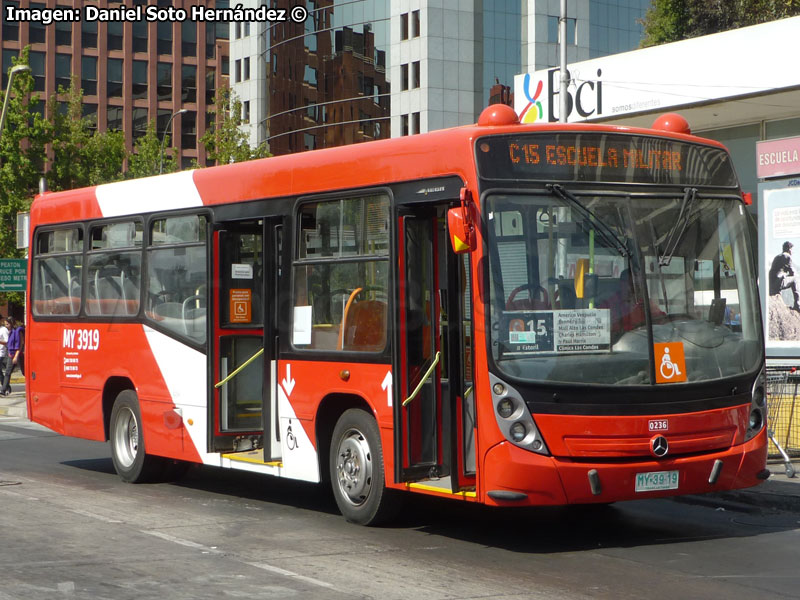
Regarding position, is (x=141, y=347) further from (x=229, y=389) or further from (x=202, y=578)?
(x=202, y=578)

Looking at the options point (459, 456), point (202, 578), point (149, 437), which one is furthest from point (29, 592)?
point (149, 437)

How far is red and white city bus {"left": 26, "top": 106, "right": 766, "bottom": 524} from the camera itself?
27.9 ft

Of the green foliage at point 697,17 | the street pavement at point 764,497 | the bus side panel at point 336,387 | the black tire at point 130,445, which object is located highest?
the green foliage at point 697,17

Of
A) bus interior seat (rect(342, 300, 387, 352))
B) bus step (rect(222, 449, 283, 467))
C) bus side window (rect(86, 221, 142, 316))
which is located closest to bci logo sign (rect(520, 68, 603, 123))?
bus side window (rect(86, 221, 142, 316))

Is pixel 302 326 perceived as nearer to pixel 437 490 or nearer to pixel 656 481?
pixel 437 490

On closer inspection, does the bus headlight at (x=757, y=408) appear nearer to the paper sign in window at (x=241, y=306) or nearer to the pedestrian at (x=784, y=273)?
the paper sign in window at (x=241, y=306)

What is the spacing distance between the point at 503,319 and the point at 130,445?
5.92 meters

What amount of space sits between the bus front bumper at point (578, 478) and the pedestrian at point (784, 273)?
581 centimetres

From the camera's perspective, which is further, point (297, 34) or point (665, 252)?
point (297, 34)

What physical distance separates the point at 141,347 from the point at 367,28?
193 feet

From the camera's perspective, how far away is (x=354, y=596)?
7.18 m

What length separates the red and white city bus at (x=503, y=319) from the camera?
8516 millimetres

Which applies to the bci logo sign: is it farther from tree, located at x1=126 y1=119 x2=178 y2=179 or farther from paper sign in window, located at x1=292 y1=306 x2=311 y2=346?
tree, located at x1=126 y1=119 x2=178 y2=179

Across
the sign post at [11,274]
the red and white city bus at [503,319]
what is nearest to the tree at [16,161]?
the sign post at [11,274]
